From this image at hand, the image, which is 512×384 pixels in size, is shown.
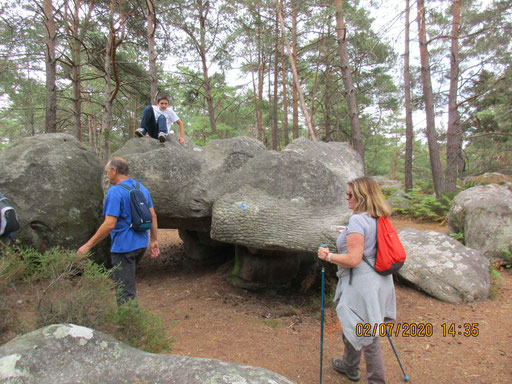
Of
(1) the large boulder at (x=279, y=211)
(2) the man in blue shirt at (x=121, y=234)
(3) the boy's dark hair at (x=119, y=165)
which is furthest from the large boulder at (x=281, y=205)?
(3) the boy's dark hair at (x=119, y=165)

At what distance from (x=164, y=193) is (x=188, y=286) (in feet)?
6.06

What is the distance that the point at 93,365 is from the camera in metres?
1.52

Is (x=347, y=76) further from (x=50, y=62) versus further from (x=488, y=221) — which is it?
(x=50, y=62)

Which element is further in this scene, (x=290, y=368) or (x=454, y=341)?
(x=454, y=341)

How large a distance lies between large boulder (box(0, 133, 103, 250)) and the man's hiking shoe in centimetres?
461

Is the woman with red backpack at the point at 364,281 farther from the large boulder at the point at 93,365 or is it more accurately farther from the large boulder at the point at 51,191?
the large boulder at the point at 51,191

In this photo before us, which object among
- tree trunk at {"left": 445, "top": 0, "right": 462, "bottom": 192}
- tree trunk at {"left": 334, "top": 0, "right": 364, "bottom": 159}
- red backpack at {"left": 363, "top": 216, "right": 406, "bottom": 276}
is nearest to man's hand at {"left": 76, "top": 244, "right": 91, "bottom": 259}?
red backpack at {"left": 363, "top": 216, "right": 406, "bottom": 276}

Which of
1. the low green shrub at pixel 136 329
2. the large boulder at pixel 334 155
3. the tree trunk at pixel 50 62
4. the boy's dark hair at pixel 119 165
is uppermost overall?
the tree trunk at pixel 50 62

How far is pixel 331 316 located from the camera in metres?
4.21

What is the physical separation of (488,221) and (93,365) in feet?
23.9

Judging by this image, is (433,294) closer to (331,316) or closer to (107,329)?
(331,316)

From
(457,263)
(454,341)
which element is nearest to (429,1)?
(457,263)

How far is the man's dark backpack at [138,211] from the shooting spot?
3.23m

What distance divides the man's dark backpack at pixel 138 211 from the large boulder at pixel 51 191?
2805mm
